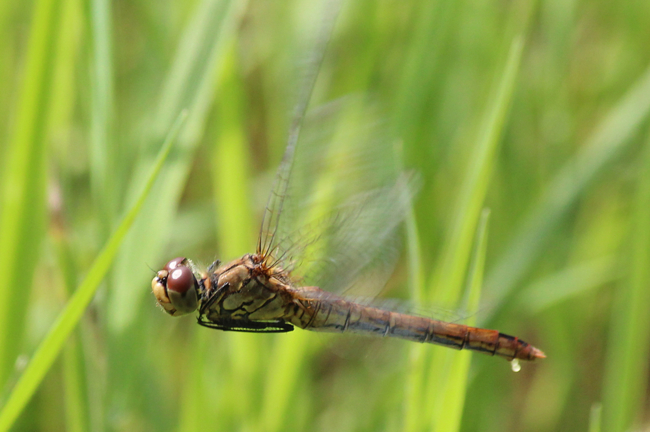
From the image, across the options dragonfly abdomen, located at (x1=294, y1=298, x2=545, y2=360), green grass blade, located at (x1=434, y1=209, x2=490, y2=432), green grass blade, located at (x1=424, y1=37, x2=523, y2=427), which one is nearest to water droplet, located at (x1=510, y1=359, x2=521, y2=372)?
dragonfly abdomen, located at (x1=294, y1=298, x2=545, y2=360)

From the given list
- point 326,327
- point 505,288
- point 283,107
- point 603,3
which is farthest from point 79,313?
point 603,3

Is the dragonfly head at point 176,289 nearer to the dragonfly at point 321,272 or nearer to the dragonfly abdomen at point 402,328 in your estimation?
the dragonfly at point 321,272

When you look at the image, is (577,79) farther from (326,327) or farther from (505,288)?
(326,327)

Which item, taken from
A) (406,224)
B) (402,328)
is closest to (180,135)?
(406,224)

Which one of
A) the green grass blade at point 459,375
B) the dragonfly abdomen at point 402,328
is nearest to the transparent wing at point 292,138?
the dragonfly abdomen at point 402,328

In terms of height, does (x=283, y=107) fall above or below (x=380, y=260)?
above

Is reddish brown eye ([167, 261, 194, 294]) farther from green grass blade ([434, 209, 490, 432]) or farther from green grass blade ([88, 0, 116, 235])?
green grass blade ([434, 209, 490, 432])
